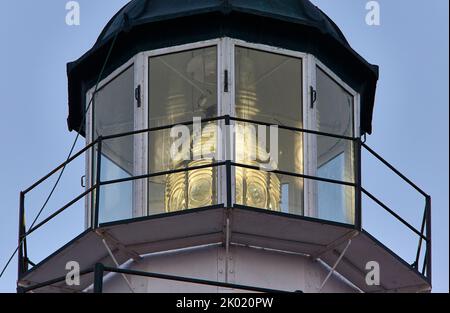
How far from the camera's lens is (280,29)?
106 ft

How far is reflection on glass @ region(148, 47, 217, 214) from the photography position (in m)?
31.0

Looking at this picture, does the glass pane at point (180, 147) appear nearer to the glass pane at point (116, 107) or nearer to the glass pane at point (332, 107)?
the glass pane at point (116, 107)

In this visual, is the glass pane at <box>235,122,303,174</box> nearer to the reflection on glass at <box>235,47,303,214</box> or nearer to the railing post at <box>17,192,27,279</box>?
the reflection on glass at <box>235,47,303,214</box>

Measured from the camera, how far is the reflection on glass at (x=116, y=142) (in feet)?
102

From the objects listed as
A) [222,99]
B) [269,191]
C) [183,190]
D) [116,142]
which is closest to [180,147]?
[183,190]

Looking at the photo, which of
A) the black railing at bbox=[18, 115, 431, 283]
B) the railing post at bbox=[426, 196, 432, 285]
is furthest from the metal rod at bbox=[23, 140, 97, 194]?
the railing post at bbox=[426, 196, 432, 285]

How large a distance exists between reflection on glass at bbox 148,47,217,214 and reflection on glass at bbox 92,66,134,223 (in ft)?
1.04

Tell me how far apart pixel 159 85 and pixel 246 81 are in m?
1.11

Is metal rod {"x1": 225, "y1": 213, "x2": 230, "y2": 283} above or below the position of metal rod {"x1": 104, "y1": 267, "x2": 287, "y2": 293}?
above

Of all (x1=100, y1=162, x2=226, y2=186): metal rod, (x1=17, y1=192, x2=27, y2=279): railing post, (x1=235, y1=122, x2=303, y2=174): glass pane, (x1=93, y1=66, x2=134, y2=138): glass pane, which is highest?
(x1=93, y1=66, x2=134, y2=138): glass pane

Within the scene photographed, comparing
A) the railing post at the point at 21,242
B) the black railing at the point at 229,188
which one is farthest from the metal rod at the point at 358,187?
the railing post at the point at 21,242

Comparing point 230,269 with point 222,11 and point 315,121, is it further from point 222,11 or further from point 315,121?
point 222,11

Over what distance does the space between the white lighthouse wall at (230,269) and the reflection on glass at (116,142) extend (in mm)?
737
